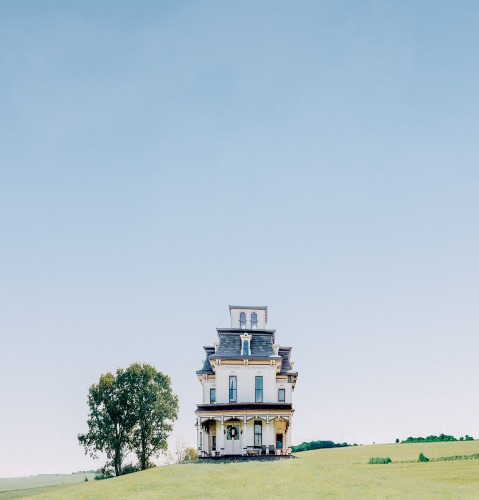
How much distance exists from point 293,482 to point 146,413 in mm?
35877

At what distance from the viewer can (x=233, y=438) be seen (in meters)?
55.8

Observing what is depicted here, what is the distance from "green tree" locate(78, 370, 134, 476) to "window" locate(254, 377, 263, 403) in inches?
774

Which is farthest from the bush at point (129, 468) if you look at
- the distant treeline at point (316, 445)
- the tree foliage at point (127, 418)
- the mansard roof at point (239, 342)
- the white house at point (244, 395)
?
the distant treeline at point (316, 445)

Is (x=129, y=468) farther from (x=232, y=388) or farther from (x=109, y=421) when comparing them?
(x=232, y=388)

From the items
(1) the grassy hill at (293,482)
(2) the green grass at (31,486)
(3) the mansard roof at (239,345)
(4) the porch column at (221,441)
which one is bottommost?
(2) the green grass at (31,486)

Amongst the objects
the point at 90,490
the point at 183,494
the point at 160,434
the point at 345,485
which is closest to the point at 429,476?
the point at 345,485

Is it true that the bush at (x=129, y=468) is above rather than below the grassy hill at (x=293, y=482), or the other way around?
below

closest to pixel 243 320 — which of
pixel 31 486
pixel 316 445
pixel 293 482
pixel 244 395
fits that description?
pixel 244 395

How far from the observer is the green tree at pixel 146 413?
6844 centimetres

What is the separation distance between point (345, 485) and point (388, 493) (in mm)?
3085

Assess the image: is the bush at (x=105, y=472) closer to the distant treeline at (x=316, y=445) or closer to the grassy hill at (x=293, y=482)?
the grassy hill at (x=293, y=482)

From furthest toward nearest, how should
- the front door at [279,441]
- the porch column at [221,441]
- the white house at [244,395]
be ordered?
1. the front door at [279,441]
2. the white house at [244,395]
3. the porch column at [221,441]

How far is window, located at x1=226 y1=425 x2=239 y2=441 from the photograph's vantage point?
5578 centimetres

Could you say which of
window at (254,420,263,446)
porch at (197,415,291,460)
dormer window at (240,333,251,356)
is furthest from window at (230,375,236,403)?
window at (254,420,263,446)
